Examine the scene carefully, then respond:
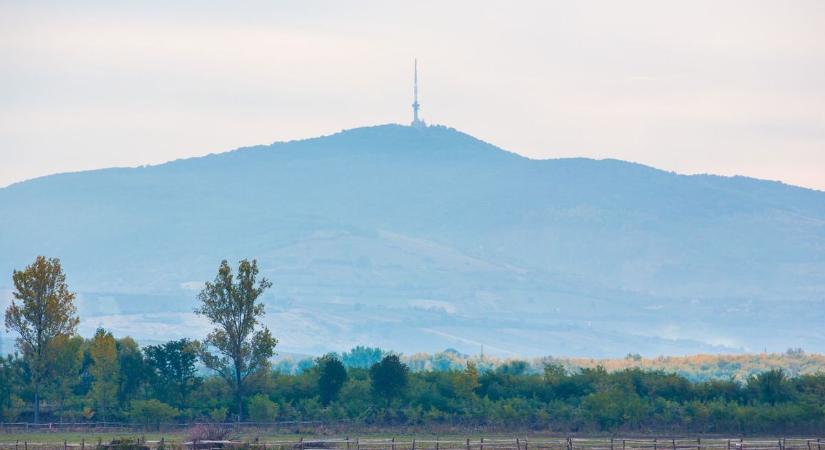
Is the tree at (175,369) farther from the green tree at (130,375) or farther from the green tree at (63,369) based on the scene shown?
the green tree at (63,369)

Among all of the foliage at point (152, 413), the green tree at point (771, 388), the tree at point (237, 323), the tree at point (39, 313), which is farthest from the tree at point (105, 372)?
the green tree at point (771, 388)

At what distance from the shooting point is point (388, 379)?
344 ft

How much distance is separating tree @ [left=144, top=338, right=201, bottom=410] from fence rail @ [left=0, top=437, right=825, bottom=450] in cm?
2075

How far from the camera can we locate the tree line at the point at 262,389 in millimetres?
98438

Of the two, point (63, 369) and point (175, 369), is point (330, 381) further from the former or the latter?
point (63, 369)

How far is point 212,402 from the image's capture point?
338ft

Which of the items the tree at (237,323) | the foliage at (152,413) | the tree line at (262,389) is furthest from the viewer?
the tree at (237,323)

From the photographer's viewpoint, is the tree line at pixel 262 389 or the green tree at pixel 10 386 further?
the green tree at pixel 10 386

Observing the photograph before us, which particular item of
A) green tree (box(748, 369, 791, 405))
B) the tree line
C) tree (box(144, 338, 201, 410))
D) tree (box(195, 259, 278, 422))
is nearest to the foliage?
the tree line

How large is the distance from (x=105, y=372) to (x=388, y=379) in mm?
16329

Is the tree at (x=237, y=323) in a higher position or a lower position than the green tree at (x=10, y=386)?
higher

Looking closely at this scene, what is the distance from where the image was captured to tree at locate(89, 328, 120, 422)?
10256 cm

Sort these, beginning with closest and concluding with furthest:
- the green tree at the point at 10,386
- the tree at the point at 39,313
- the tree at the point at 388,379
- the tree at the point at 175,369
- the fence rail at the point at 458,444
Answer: the fence rail at the point at 458,444, the green tree at the point at 10,386, the tree at the point at 39,313, the tree at the point at 175,369, the tree at the point at 388,379

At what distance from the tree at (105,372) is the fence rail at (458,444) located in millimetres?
19537
